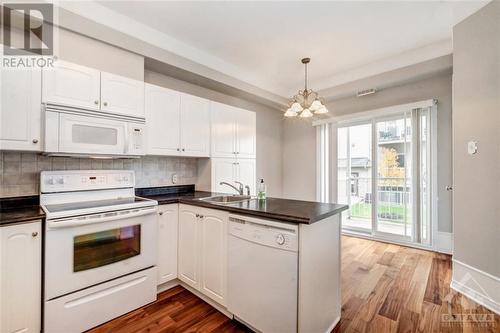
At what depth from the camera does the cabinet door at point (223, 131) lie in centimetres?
309

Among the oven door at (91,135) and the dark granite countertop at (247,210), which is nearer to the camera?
the dark granite countertop at (247,210)

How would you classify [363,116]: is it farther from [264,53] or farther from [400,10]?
[264,53]

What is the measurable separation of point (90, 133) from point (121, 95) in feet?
1.68

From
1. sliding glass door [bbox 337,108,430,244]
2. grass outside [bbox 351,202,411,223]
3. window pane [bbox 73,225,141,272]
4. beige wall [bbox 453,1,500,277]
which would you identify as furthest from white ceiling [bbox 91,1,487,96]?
grass outside [bbox 351,202,411,223]

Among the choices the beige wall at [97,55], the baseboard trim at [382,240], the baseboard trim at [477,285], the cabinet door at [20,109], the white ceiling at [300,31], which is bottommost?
the baseboard trim at [382,240]

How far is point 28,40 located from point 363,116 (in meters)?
4.49

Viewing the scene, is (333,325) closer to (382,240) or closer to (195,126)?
(195,126)

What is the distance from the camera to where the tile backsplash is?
1929 mm

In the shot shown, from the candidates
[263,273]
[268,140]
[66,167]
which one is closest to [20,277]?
[66,167]

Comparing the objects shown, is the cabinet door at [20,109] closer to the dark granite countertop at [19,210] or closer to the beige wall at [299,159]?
the dark granite countertop at [19,210]

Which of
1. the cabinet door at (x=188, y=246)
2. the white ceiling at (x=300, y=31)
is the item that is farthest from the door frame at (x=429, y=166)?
the cabinet door at (x=188, y=246)

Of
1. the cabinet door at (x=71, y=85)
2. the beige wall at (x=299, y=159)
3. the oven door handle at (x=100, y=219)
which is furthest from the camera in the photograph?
the beige wall at (x=299, y=159)

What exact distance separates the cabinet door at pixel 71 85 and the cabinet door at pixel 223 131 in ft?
4.48

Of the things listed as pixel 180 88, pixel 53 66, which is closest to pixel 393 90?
pixel 180 88
